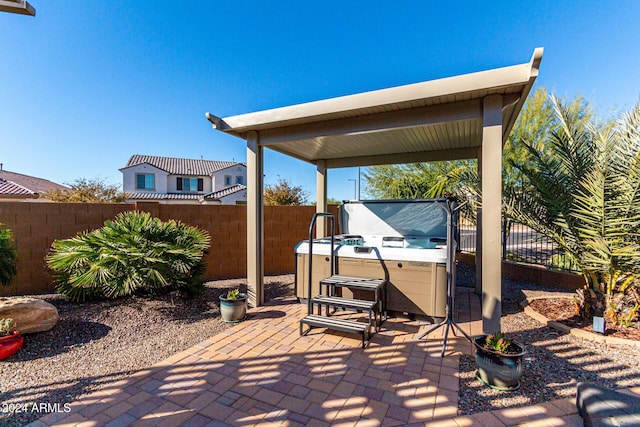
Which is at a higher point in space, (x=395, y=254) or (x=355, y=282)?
(x=395, y=254)

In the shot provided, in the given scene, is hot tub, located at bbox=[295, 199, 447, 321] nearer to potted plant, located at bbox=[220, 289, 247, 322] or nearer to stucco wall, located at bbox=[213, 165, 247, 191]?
potted plant, located at bbox=[220, 289, 247, 322]

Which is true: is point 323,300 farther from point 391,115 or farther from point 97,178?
point 97,178

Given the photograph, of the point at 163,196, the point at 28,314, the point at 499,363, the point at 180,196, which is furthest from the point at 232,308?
the point at 180,196

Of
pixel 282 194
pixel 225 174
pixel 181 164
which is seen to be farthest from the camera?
pixel 181 164

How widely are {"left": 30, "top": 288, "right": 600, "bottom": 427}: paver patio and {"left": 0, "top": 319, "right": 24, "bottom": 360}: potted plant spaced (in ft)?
3.97

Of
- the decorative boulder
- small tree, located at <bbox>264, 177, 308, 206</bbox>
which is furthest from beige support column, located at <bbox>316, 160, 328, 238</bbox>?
the decorative boulder

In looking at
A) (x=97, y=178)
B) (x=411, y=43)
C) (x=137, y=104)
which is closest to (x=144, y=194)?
(x=97, y=178)

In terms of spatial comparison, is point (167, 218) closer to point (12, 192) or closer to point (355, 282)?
point (355, 282)

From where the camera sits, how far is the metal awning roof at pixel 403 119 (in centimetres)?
279

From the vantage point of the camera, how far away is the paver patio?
190cm

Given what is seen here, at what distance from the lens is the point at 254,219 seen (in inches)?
171

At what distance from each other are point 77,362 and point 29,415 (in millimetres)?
772

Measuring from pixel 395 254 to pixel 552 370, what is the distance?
185 cm

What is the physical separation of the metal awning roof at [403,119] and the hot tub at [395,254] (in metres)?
1.04
